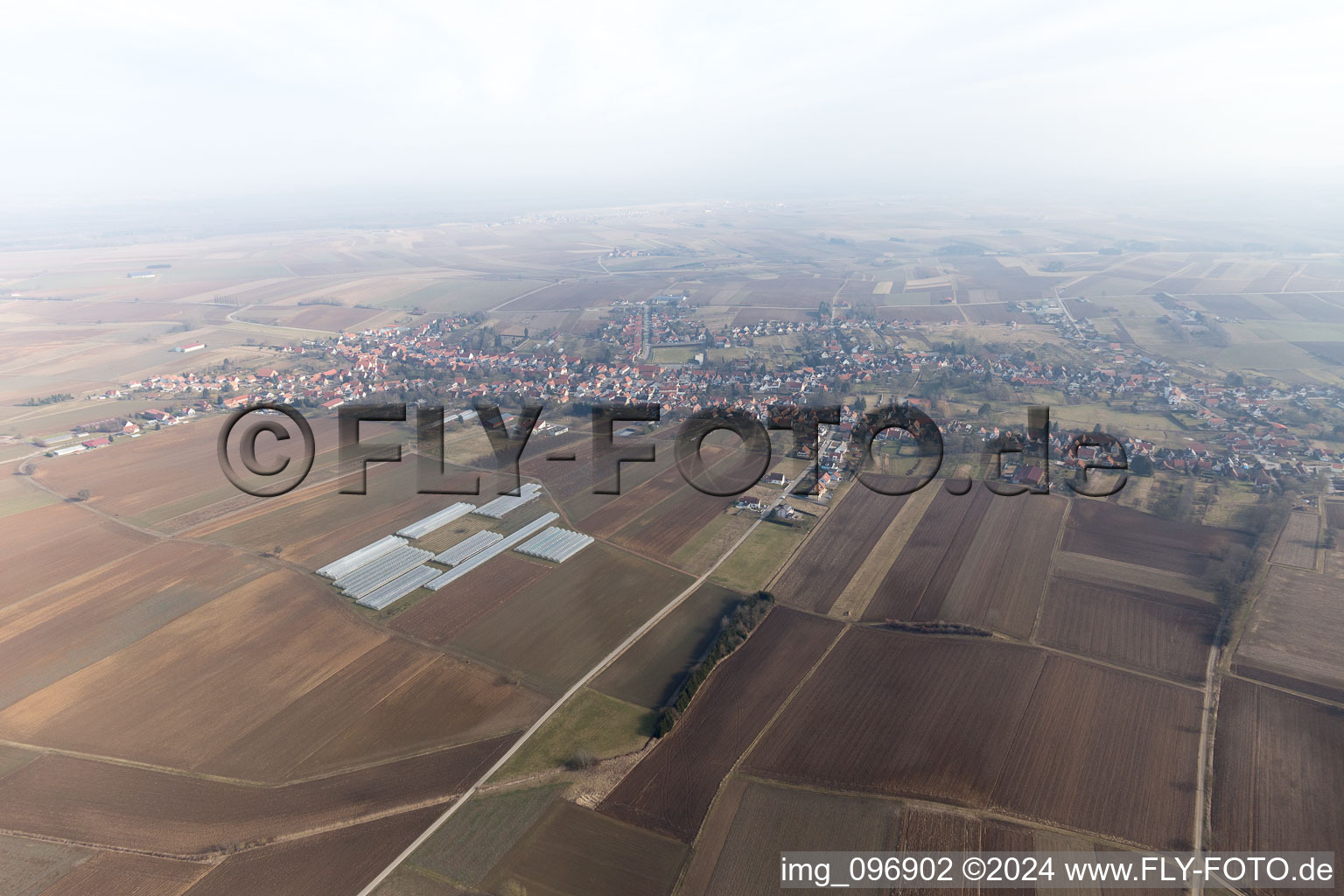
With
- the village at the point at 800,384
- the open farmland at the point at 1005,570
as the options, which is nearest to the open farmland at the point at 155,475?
the village at the point at 800,384

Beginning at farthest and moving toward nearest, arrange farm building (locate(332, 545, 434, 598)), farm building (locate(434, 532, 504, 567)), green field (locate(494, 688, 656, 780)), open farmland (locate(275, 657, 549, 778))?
farm building (locate(434, 532, 504, 567)), farm building (locate(332, 545, 434, 598)), open farmland (locate(275, 657, 549, 778)), green field (locate(494, 688, 656, 780))

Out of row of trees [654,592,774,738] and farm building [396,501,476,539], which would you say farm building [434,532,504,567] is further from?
row of trees [654,592,774,738]

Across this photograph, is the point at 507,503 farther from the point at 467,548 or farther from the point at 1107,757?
the point at 1107,757

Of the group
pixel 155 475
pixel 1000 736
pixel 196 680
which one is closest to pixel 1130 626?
pixel 1000 736

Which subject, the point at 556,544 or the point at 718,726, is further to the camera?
the point at 556,544

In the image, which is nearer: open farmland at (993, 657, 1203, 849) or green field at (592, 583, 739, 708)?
open farmland at (993, 657, 1203, 849)

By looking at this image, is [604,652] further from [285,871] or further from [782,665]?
[285,871]

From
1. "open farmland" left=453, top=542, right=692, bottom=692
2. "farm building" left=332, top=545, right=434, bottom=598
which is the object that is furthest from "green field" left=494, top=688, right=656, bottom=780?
"farm building" left=332, top=545, right=434, bottom=598
